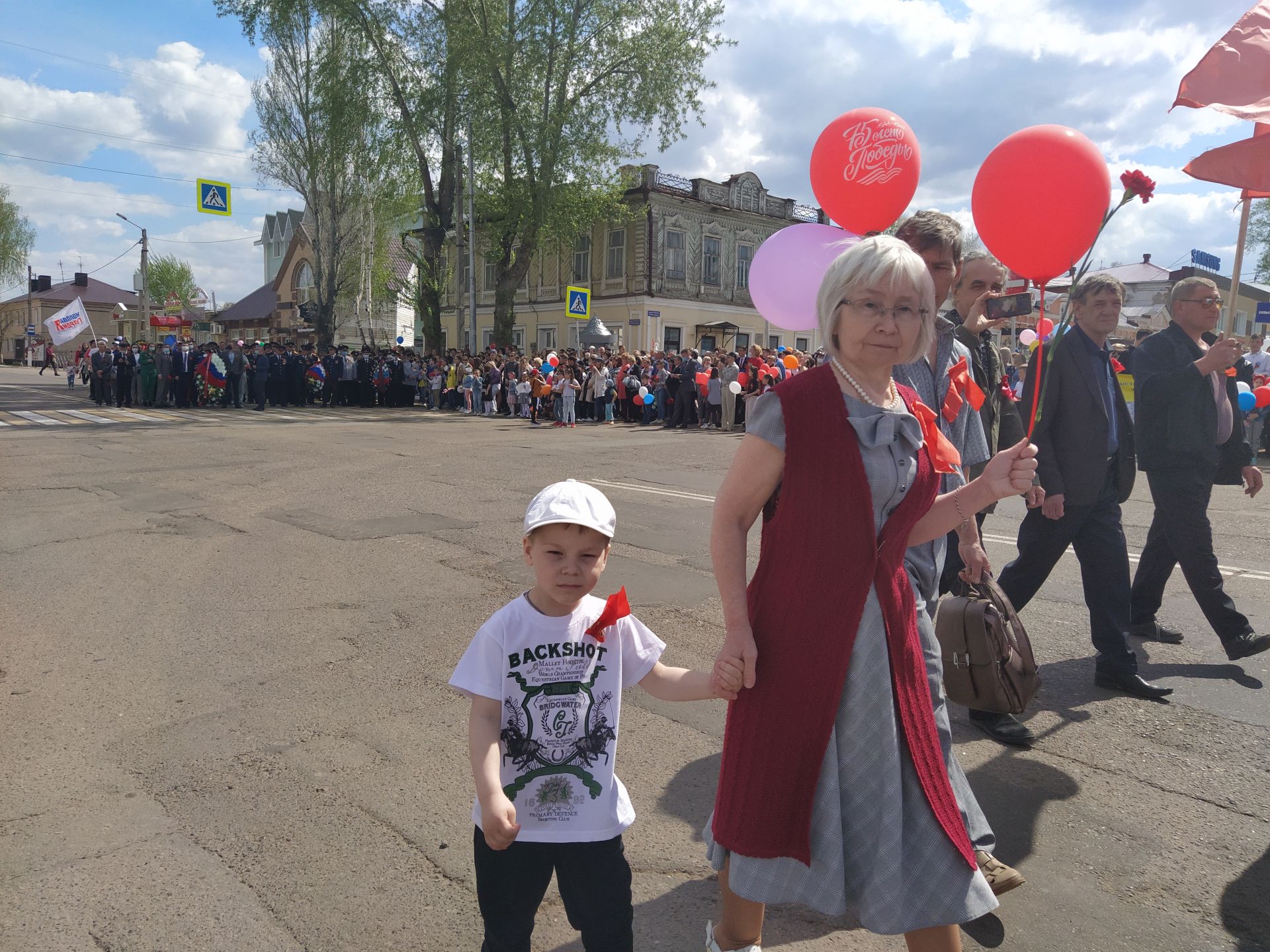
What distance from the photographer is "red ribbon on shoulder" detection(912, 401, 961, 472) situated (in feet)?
7.22

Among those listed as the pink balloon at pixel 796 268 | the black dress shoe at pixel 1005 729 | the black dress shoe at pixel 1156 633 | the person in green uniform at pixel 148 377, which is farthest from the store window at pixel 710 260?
the pink balloon at pixel 796 268

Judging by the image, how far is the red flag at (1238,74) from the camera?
10.0 ft

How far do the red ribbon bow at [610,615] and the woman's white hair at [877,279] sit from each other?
2.55 ft

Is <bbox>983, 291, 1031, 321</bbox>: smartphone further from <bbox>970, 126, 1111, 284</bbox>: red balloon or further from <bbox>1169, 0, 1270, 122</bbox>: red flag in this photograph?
<bbox>1169, 0, 1270, 122</bbox>: red flag

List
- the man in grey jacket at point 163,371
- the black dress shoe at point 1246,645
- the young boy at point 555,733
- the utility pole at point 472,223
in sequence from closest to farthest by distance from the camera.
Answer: the young boy at point 555,733 < the black dress shoe at point 1246,645 < the man in grey jacket at point 163,371 < the utility pole at point 472,223

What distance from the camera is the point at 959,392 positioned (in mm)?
2824

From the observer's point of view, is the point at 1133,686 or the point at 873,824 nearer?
the point at 873,824

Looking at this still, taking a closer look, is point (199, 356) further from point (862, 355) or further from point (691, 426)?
point (862, 355)

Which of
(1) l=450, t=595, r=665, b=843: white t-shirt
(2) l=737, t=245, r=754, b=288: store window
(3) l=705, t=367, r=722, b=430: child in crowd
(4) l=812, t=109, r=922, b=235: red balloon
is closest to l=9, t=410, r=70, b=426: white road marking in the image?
(3) l=705, t=367, r=722, b=430: child in crowd

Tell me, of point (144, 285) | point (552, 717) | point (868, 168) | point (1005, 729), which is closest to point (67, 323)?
point (144, 285)

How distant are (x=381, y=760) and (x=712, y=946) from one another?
1.71m

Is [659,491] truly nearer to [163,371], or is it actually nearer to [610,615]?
[610,615]

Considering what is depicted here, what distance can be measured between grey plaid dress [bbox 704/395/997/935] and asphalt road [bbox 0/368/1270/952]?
1.25ft

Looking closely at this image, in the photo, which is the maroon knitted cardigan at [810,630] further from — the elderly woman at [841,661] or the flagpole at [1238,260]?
the flagpole at [1238,260]
